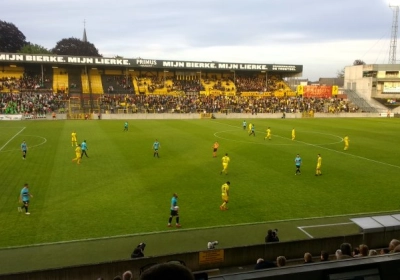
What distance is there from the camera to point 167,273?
78.1 inches

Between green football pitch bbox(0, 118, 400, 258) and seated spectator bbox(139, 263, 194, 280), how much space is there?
10787 millimetres

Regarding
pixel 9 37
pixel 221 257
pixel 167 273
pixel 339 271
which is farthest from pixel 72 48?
pixel 167 273

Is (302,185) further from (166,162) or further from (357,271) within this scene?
(357,271)

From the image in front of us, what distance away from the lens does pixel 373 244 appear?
38.5 feet

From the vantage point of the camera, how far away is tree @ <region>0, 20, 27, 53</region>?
100 meters

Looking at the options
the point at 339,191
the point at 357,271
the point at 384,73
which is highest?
the point at 384,73

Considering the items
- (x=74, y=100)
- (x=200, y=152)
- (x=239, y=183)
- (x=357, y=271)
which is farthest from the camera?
(x=74, y=100)

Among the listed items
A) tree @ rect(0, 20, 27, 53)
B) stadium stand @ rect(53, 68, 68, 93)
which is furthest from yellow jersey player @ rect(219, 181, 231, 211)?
tree @ rect(0, 20, 27, 53)

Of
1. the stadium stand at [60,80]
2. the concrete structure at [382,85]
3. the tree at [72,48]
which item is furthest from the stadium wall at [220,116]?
the tree at [72,48]

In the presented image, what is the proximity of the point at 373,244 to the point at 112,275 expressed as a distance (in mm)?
8048

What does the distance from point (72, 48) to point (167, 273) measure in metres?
124

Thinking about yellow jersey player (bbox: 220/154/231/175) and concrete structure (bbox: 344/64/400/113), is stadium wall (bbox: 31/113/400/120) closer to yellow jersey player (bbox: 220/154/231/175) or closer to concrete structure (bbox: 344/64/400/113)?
concrete structure (bbox: 344/64/400/113)

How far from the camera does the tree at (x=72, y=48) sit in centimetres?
11569

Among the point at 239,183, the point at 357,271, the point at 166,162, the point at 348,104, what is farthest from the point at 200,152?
the point at 348,104
